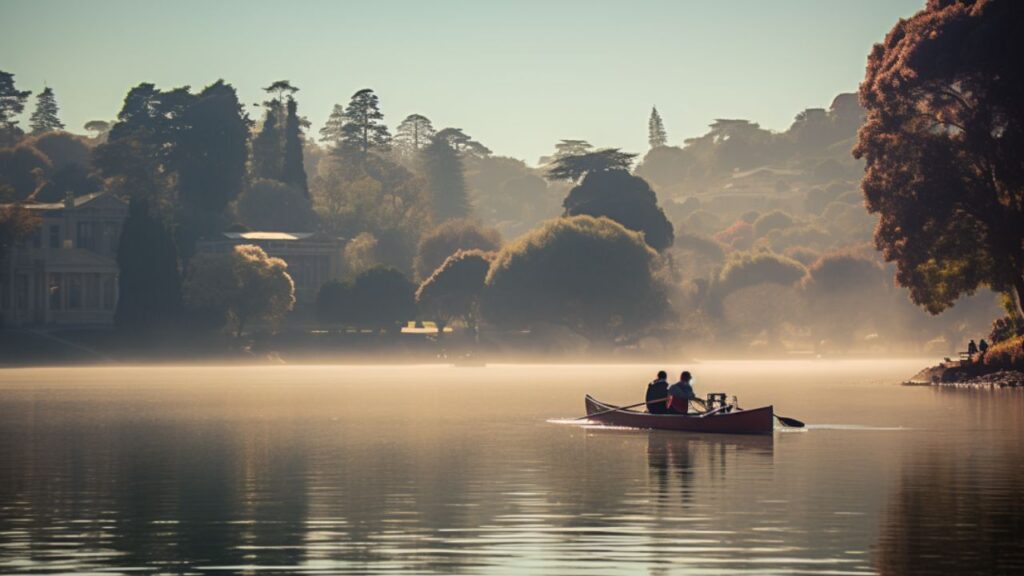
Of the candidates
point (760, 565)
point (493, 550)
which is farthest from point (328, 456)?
point (760, 565)

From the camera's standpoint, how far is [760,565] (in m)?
26.5

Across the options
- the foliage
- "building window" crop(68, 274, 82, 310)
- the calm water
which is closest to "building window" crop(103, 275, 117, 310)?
"building window" crop(68, 274, 82, 310)

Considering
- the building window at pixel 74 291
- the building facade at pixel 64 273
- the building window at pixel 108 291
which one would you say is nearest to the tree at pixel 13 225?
the building facade at pixel 64 273

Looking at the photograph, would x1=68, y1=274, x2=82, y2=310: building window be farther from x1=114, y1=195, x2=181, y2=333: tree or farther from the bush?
the bush

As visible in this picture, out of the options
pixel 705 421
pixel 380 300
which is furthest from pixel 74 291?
pixel 705 421

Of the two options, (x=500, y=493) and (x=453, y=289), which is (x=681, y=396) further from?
(x=453, y=289)

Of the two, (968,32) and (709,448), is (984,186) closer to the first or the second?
(968,32)

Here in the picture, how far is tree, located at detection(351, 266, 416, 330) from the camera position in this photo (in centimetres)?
17862

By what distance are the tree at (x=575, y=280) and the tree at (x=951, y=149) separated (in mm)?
75346

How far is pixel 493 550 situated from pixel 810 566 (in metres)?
5.15

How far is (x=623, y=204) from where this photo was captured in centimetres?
18962

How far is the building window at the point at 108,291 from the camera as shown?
7343 inches

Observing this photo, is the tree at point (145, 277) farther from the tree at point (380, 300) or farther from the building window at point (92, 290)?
the building window at point (92, 290)

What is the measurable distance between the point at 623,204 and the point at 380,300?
96.0ft
